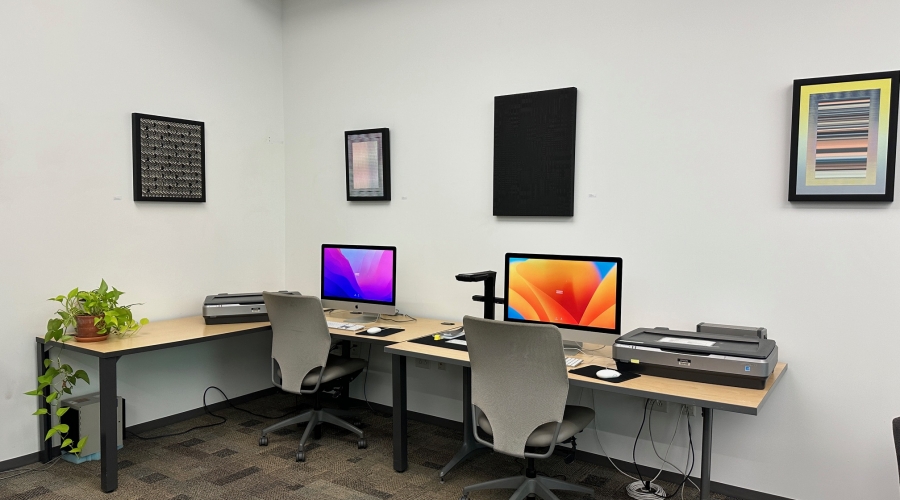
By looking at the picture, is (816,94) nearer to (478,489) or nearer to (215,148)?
(478,489)

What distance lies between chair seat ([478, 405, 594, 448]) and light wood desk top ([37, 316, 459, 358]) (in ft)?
2.80

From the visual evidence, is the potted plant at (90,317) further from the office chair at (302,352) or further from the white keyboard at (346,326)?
the white keyboard at (346,326)

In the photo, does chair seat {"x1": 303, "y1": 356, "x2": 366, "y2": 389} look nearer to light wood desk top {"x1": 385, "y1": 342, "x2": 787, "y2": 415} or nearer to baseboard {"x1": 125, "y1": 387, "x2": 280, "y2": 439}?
light wood desk top {"x1": 385, "y1": 342, "x2": 787, "y2": 415}

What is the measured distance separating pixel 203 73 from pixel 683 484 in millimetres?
3807

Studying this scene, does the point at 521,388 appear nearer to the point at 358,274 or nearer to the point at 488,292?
the point at 488,292

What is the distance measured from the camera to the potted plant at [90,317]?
3.30m

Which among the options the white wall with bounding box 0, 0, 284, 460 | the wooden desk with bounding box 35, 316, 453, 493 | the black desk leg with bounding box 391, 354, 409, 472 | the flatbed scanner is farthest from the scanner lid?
the white wall with bounding box 0, 0, 284, 460

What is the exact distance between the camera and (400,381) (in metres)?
3.30

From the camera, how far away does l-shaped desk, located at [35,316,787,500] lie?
2.43 metres

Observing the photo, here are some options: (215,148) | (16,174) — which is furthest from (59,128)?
(215,148)

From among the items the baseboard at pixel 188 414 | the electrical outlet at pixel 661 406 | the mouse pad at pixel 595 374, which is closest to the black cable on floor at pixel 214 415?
the baseboard at pixel 188 414

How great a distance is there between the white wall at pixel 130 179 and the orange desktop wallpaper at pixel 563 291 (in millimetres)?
2211

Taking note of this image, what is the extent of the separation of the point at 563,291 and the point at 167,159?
2.61 metres

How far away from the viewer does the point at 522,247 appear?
370cm
